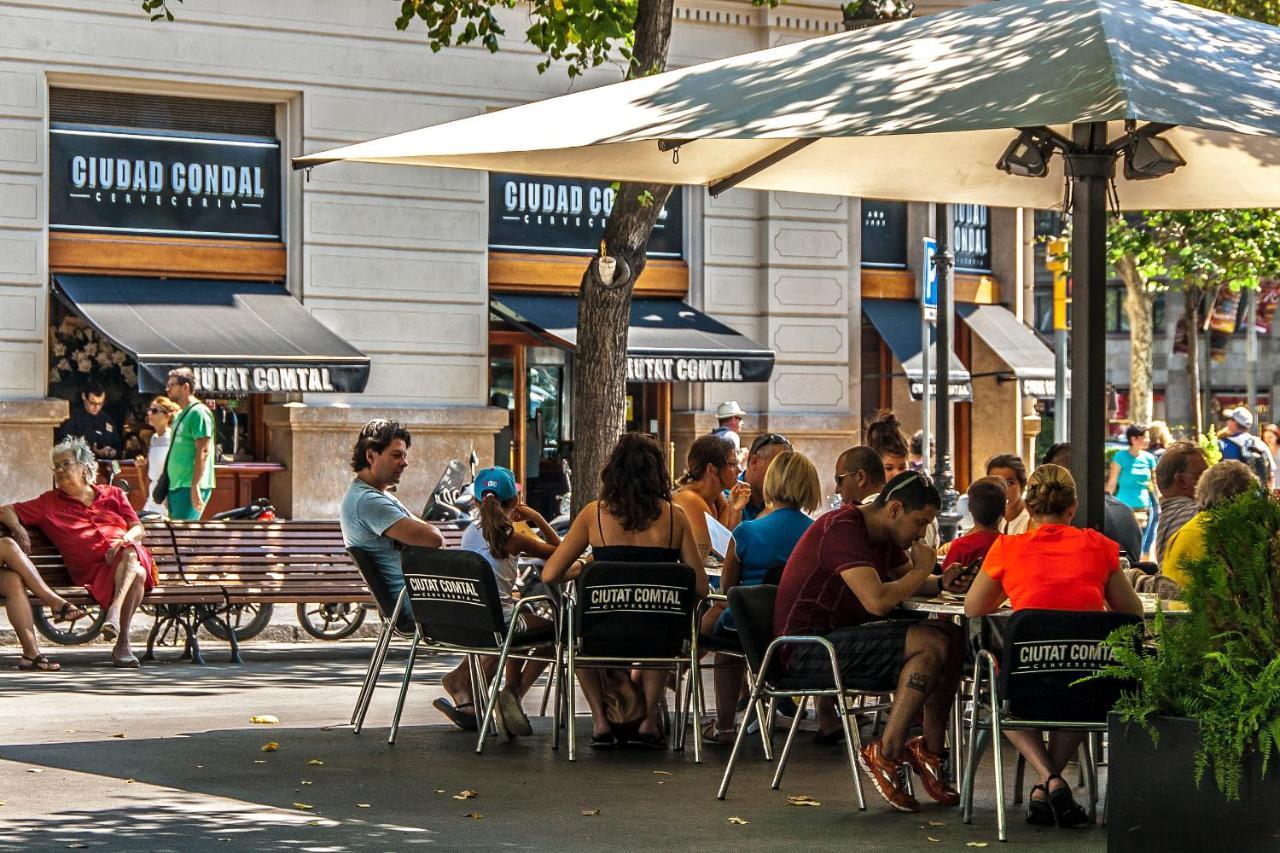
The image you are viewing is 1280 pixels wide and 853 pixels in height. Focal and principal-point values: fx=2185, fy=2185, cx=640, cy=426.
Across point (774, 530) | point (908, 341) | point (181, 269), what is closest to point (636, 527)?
point (774, 530)

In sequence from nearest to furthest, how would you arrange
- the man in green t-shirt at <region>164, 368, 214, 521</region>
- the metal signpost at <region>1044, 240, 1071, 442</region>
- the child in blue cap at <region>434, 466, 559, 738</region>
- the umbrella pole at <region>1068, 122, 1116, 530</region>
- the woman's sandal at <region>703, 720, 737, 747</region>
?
the umbrella pole at <region>1068, 122, 1116, 530</region> < the woman's sandal at <region>703, 720, 737, 747</region> < the child in blue cap at <region>434, 466, 559, 738</region> < the man in green t-shirt at <region>164, 368, 214, 521</region> < the metal signpost at <region>1044, 240, 1071, 442</region>

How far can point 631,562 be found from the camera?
979 centimetres

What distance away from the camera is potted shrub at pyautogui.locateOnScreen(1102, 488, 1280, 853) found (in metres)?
6.20

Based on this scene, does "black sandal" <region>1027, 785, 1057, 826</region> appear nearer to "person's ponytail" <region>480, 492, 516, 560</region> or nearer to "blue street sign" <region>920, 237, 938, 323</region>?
"person's ponytail" <region>480, 492, 516, 560</region>

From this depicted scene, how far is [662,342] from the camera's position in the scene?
21.6 meters

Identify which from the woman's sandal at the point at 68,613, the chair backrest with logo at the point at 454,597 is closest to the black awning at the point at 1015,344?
the woman's sandal at the point at 68,613

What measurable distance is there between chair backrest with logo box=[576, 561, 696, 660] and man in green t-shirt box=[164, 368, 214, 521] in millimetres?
7175

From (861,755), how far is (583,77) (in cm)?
1433

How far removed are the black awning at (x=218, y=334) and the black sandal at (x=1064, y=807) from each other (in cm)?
1177

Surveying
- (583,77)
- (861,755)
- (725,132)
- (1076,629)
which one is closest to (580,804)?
(861,755)

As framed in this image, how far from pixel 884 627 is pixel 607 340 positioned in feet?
22.5

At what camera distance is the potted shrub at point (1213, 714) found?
244 inches

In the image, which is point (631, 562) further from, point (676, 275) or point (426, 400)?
point (676, 275)

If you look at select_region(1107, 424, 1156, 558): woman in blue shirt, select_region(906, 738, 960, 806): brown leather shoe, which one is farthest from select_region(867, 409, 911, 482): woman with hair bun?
select_region(1107, 424, 1156, 558): woman in blue shirt
